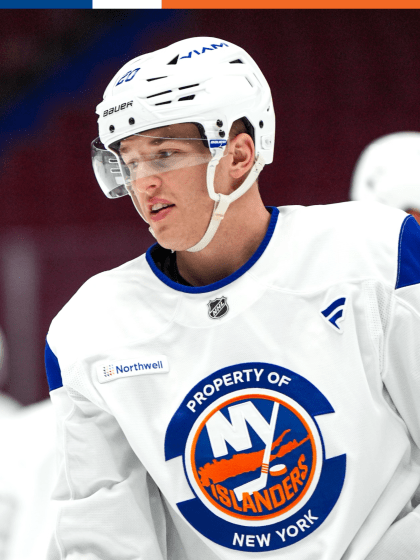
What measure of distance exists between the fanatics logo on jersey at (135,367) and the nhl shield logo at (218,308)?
4.7 inches

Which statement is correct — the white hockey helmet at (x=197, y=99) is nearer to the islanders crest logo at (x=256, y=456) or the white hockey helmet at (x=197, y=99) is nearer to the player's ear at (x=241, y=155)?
the player's ear at (x=241, y=155)

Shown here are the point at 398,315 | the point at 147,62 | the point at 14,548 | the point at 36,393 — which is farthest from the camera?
the point at 36,393

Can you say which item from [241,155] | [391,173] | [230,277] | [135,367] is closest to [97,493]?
[135,367]

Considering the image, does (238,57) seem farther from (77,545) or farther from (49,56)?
(49,56)

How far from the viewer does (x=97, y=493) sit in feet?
3.98

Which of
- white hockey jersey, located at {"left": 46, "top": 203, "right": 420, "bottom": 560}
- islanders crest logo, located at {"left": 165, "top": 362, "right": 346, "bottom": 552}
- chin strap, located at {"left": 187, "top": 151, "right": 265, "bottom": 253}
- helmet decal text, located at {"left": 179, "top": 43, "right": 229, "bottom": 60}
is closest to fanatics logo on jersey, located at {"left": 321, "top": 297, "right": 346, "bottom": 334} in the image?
white hockey jersey, located at {"left": 46, "top": 203, "right": 420, "bottom": 560}

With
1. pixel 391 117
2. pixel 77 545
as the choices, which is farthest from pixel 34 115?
pixel 77 545

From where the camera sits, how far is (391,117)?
2729mm

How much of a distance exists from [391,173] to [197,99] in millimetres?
1175

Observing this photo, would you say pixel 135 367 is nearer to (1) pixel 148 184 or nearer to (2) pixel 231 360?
(2) pixel 231 360

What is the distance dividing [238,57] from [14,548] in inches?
49.7

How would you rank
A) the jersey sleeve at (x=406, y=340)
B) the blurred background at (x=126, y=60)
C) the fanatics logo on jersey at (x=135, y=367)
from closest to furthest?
the jersey sleeve at (x=406, y=340) < the fanatics logo on jersey at (x=135, y=367) < the blurred background at (x=126, y=60)

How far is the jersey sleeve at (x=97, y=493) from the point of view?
3.94ft

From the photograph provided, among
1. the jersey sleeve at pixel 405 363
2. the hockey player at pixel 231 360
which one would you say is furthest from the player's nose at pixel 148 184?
the jersey sleeve at pixel 405 363
